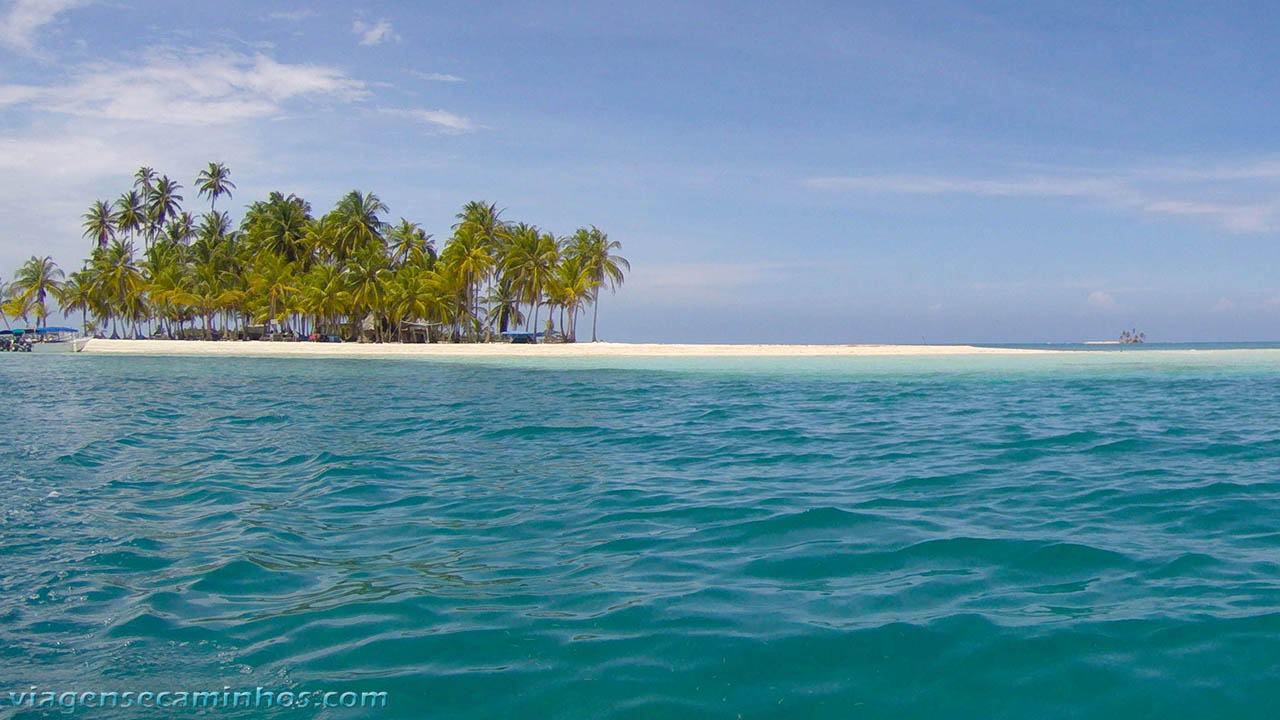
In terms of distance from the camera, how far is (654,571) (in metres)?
5.42

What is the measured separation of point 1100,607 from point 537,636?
3032mm

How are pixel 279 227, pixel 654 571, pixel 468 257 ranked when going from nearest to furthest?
pixel 654 571 → pixel 468 257 → pixel 279 227

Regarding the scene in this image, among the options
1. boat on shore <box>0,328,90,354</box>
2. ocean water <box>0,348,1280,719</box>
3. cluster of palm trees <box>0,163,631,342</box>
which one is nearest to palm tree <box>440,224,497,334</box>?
cluster of palm trees <box>0,163,631,342</box>

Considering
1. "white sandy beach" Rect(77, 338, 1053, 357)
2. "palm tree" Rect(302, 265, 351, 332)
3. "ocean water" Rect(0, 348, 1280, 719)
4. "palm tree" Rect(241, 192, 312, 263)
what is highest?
"palm tree" Rect(241, 192, 312, 263)

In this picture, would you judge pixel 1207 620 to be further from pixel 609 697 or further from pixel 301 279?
pixel 301 279

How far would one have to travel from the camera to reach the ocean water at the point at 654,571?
3.72 metres

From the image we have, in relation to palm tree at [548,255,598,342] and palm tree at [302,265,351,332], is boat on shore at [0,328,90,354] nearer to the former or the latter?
palm tree at [302,265,351,332]

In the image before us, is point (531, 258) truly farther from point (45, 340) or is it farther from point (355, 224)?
point (45, 340)

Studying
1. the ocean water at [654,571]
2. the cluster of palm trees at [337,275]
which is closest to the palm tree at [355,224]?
the cluster of palm trees at [337,275]

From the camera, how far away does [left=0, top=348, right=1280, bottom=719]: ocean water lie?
3725 millimetres

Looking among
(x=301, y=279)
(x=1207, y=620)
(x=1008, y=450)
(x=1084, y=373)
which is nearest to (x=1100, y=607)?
(x=1207, y=620)

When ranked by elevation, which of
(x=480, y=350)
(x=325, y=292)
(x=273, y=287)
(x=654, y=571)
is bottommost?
(x=654, y=571)

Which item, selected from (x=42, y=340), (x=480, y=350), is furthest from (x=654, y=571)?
(x=42, y=340)

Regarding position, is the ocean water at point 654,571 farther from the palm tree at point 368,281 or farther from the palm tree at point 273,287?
the palm tree at point 273,287
